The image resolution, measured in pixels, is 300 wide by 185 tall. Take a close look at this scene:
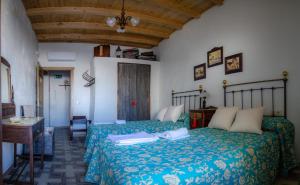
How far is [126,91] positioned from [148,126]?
225 cm

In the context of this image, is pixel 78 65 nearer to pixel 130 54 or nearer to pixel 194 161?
pixel 130 54

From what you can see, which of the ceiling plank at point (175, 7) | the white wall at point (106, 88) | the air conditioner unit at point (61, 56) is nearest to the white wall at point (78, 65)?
the air conditioner unit at point (61, 56)

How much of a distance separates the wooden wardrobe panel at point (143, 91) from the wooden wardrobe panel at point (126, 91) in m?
0.12

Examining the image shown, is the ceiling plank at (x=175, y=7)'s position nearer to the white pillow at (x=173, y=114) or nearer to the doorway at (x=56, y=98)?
the white pillow at (x=173, y=114)

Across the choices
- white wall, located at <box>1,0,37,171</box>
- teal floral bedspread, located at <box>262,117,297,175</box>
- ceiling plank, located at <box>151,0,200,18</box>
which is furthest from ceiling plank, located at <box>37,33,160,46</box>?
teal floral bedspread, located at <box>262,117,297,175</box>

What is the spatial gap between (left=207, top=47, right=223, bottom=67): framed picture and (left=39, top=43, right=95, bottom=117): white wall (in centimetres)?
373

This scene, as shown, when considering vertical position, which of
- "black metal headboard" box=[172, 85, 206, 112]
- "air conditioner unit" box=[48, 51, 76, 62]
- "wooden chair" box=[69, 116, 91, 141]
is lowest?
"wooden chair" box=[69, 116, 91, 141]

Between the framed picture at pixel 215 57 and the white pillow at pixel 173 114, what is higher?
the framed picture at pixel 215 57

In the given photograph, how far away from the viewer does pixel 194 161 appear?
4.91 ft

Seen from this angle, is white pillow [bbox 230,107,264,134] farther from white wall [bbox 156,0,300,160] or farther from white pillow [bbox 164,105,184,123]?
white pillow [bbox 164,105,184,123]

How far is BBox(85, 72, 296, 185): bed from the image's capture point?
1.34m

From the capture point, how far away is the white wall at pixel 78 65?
617 centimetres

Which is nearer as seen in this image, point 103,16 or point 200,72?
point 200,72

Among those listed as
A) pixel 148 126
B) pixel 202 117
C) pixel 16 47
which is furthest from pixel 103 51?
pixel 202 117
